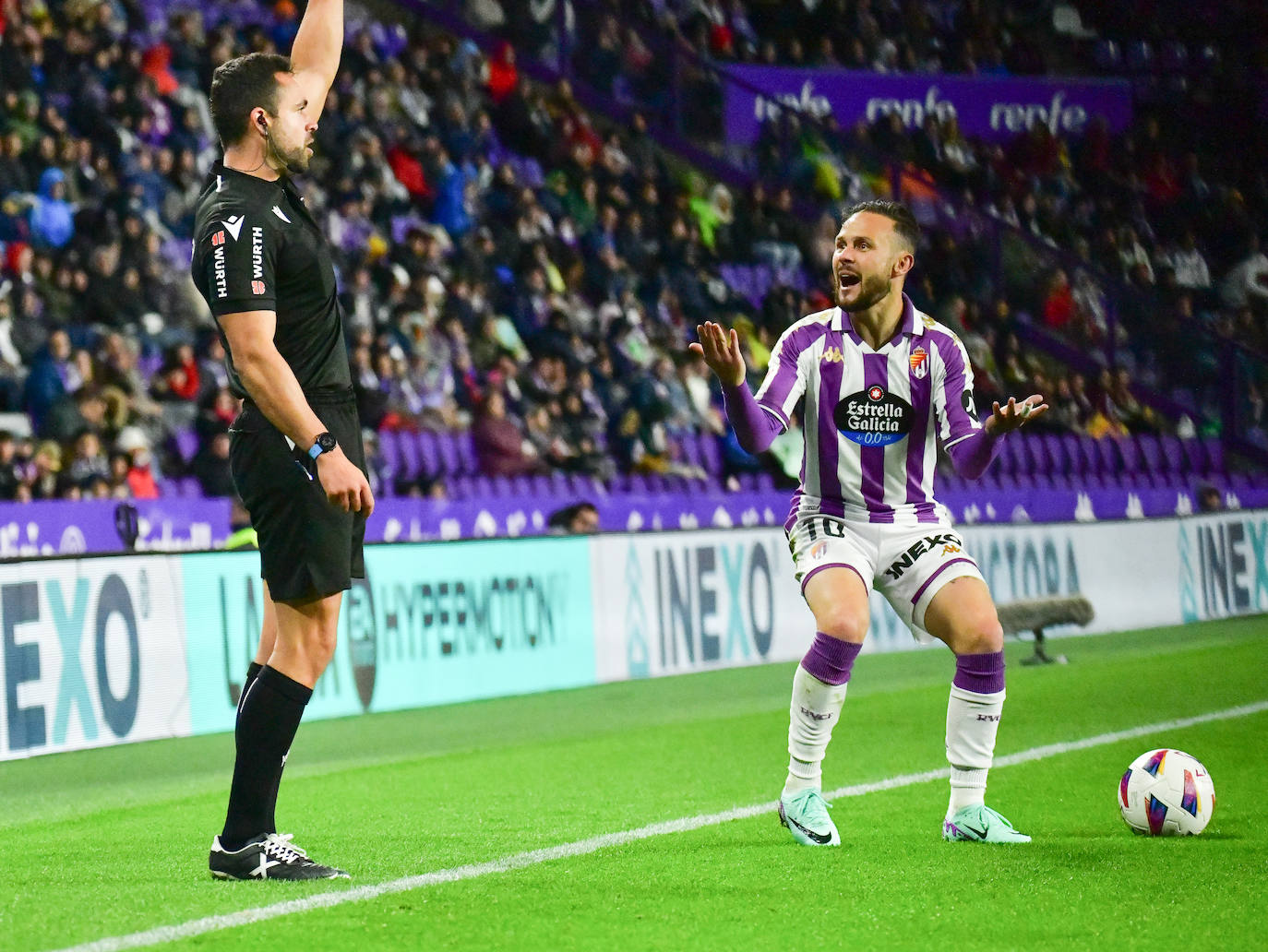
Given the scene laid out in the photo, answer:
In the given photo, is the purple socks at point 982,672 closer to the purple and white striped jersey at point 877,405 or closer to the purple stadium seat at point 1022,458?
the purple and white striped jersey at point 877,405

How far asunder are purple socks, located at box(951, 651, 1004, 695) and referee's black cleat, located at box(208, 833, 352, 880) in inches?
81.4

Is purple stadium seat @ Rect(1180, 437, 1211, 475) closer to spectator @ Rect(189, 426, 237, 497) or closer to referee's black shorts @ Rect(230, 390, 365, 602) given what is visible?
spectator @ Rect(189, 426, 237, 497)

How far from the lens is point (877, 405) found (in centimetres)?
620

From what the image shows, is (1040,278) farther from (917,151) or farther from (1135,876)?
(1135,876)

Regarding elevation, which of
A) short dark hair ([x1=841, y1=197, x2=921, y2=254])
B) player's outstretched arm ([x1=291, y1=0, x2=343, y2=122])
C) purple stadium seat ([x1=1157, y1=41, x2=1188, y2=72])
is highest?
purple stadium seat ([x1=1157, y1=41, x2=1188, y2=72])

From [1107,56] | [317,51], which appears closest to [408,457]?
[317,51]

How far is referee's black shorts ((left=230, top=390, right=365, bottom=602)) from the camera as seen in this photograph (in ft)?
16.5

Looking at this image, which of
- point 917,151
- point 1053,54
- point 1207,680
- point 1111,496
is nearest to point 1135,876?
point 1207,680

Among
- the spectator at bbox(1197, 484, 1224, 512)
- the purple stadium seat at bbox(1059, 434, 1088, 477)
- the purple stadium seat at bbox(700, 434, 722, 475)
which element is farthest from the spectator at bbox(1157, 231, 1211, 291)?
the purple stadium seat at bbox(700, 434, 722, 475)

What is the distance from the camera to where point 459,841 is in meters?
6.18

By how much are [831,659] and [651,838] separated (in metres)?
0.89

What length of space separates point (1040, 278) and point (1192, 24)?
870cm

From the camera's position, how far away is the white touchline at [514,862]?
4.48 meters

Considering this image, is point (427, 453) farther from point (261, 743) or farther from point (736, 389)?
point (261, 743)
